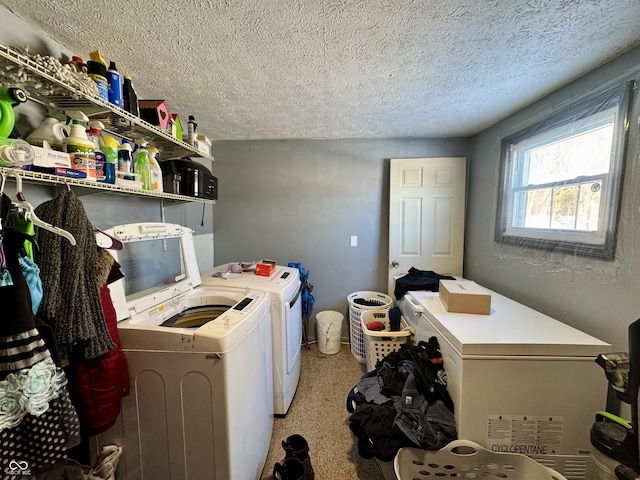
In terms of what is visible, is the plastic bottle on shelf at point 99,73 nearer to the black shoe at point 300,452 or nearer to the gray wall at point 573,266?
the black shoe at point 300,452

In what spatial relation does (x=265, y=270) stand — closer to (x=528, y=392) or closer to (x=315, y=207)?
(x=315, y=207)

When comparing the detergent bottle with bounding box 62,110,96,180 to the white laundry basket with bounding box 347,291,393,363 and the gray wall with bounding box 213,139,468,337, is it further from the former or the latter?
the white laundry basket with bounding box 347,291,393,363

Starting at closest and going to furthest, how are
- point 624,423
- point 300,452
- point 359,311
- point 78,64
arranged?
point 624,423, point 78,64, point 300,452, point 359,311

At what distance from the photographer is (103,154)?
1.04m

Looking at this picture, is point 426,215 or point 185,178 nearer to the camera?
point 185,178

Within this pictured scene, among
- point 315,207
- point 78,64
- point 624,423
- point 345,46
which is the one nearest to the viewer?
point 624,423

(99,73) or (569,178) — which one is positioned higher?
(99,73)

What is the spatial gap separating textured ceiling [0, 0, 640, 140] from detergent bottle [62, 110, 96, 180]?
0.47 meters

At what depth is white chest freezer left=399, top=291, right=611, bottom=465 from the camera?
108 centimetres

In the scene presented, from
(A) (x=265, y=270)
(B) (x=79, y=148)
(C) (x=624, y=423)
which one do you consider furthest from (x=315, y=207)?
(C) (x=624, y=423)

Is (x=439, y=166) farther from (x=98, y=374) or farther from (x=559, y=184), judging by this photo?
(x=98, y=374)

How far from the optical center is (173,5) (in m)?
0.94

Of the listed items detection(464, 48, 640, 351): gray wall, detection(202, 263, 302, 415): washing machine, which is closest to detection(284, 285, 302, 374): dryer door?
detection(202, 263, 302, 415): washing machine

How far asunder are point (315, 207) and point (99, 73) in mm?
1867
